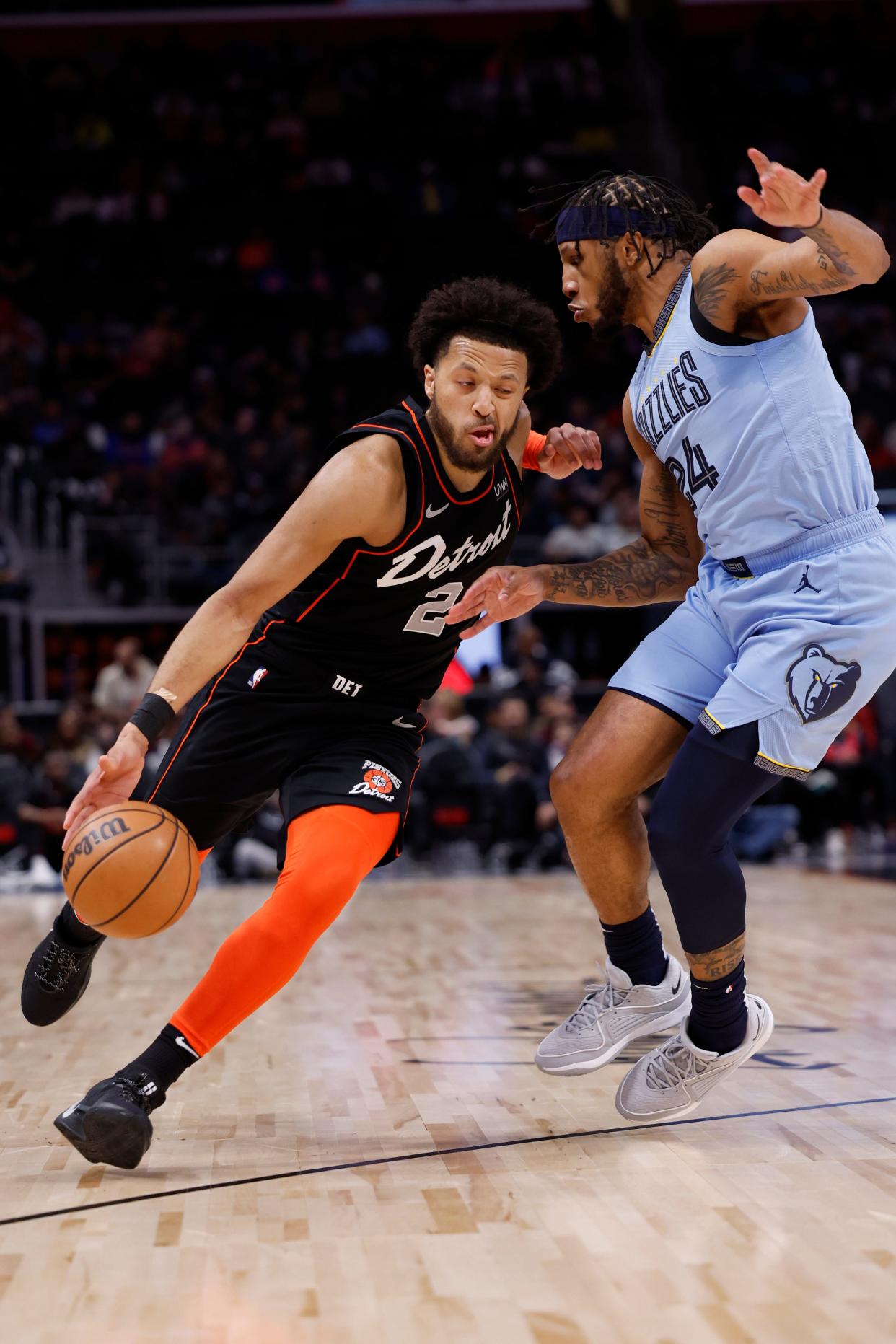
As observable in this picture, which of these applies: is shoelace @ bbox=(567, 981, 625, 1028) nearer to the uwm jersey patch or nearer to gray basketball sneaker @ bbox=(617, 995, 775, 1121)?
gray basketball sneaker @ bbox=(617, 995, 775, 1121)

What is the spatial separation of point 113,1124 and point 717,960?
1.40 metres

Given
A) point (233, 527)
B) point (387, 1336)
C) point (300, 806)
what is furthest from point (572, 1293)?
point (233, 527)

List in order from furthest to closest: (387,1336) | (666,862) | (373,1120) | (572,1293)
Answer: (373,1120) → (666,862) → (572,1293) → (387,1336)

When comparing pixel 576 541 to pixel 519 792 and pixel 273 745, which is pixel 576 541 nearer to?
pixel 519 792

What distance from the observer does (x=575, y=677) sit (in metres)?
14.3

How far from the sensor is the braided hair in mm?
3443

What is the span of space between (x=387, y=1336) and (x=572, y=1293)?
324 millimetres

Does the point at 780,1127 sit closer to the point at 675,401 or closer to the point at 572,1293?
the point at 572,1293

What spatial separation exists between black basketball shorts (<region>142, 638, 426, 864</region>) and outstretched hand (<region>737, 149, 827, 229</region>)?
1557 millimetres

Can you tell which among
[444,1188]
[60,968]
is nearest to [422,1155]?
[444,1188]

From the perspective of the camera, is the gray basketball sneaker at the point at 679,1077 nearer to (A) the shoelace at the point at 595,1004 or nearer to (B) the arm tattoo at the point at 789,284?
(A) the shoelace at the point at 595,1004

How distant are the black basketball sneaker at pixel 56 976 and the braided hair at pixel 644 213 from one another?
2284 mm

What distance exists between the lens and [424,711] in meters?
13.6

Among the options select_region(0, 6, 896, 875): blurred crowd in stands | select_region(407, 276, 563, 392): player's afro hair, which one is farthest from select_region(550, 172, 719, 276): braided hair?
select_region(0, 6, 896, 875): blurred crowd in stands
